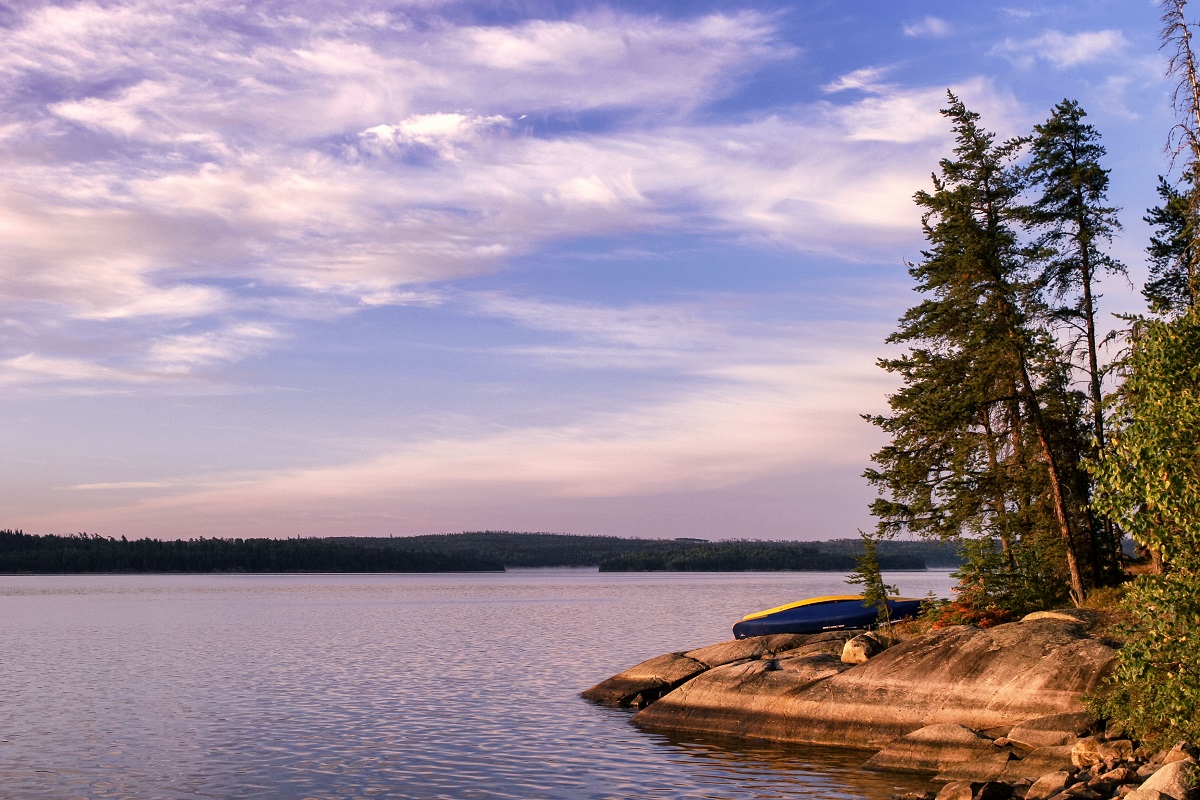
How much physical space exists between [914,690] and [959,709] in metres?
1.37

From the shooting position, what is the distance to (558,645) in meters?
58.5

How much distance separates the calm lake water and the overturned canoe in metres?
6.78

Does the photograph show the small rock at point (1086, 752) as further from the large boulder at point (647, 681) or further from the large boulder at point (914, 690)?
the large boulder at point (647, 681)

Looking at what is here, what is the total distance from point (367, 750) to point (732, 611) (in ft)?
214

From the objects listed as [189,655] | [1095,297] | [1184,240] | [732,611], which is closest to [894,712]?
[1095,297]

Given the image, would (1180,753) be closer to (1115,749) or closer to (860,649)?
(1115,749)

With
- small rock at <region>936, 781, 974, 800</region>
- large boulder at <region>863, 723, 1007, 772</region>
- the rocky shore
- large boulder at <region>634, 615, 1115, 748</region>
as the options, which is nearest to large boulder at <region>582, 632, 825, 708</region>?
the rocky shore

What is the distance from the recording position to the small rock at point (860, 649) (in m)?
29.7

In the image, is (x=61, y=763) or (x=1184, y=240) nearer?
(x=61, y=763)

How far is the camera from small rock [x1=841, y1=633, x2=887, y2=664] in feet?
97.5

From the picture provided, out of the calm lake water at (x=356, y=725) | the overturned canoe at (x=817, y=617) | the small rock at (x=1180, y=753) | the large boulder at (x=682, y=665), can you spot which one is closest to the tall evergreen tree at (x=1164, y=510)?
the small rock at (x=1180, y=753)

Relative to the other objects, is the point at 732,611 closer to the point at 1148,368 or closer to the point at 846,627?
the point at 846,627

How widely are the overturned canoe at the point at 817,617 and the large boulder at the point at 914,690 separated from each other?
34.5ft

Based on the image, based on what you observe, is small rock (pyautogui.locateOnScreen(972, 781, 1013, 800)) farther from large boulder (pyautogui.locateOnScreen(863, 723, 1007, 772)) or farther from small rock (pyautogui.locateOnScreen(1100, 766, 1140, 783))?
large boulder (pyautogui.locateOnScreen(863, 723, 1007, 772))
